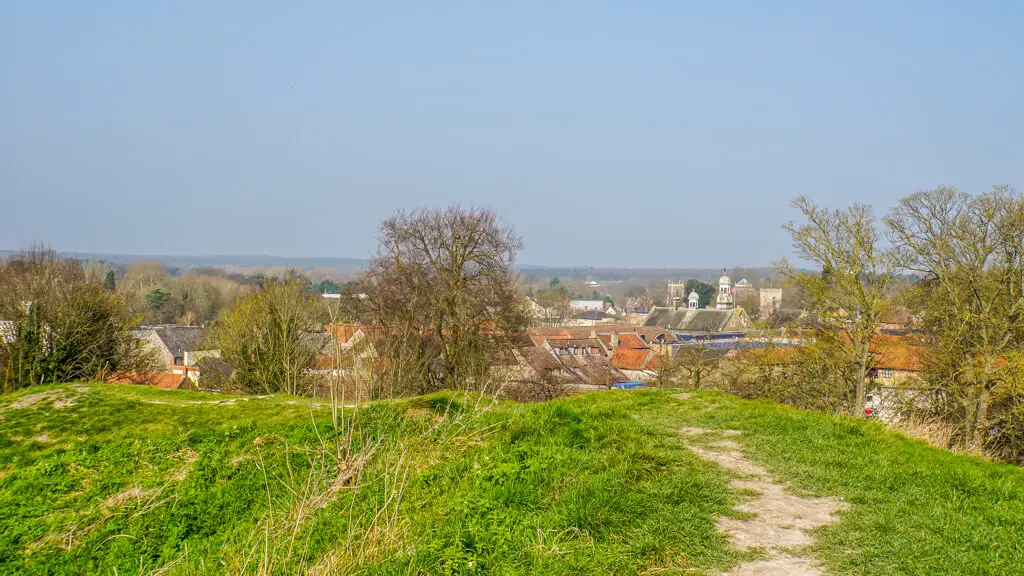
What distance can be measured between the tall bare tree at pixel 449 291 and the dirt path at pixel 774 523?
59.4ft

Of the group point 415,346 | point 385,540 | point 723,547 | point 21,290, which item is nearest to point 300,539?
point 385,540

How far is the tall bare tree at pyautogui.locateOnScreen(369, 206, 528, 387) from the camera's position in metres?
25.0

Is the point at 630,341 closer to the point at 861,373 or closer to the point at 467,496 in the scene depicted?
the point at 861,373

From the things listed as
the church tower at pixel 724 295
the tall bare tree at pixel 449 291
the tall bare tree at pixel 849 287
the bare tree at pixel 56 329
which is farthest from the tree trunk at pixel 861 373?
the church tower at pixel 724 295

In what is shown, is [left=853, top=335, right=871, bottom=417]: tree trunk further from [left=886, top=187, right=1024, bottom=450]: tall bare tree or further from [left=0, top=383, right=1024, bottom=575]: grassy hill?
[left=0, top=383, right=1024, bottom=575]: grassy hill

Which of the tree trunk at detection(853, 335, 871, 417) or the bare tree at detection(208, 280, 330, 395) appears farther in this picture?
the bare tree at detection(208, 280, 330, 395)

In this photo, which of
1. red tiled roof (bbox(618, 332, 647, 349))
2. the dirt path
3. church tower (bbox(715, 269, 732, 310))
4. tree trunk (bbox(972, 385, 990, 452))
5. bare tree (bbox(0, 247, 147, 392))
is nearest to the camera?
the dirt path

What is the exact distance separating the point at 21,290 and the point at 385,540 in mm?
21552

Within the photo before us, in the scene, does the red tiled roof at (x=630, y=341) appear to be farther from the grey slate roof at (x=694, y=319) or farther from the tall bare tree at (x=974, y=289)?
the tall bare tree at (x=974, y=289)

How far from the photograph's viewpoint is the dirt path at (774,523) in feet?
15.3

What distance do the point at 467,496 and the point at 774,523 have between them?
7.69 feet

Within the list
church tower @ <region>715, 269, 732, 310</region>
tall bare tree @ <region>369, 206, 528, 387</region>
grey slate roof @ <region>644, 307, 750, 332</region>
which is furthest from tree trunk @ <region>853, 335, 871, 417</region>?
church tower @ <region>715, 269, 732, 310</region>

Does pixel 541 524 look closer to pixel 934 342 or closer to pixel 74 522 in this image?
pixel 74 522

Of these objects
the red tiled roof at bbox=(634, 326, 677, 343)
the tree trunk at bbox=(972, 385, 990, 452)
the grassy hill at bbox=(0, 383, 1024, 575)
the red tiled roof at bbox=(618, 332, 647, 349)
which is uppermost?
the grassy hill at bbox=(0, 383, 1024, 575)
